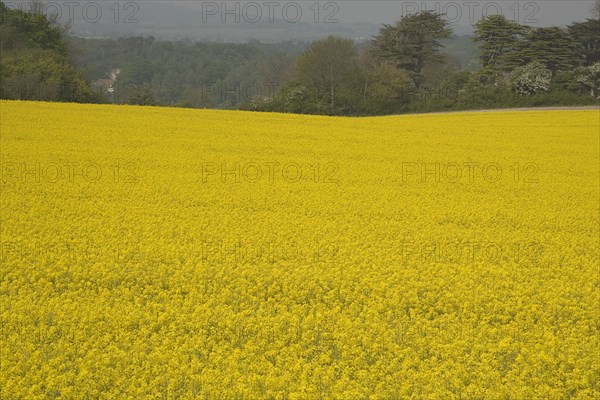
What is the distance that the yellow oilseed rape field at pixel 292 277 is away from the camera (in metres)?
6.11

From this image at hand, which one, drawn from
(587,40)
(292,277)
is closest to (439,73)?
(587,40)

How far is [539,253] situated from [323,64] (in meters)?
38.6

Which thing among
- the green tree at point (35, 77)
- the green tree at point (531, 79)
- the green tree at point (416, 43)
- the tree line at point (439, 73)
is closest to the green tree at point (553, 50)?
the tree line at point (439, 73)

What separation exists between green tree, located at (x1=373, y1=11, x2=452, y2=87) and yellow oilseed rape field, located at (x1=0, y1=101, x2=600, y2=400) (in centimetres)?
3496

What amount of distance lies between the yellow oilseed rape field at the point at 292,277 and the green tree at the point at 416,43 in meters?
35.0

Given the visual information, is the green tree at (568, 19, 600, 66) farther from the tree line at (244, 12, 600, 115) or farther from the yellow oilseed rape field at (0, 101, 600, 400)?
the yellow oilseed rape field at (0, 101, 600, 400)

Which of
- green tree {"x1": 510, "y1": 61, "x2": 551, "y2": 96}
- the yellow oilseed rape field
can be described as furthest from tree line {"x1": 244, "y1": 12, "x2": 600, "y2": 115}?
the yellow oilseed rape field

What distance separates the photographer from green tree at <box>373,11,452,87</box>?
50.0 meters

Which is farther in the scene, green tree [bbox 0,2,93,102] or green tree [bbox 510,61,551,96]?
green tree [bbox 510,61,551,96]

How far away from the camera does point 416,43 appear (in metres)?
50.8

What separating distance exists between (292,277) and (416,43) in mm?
46296

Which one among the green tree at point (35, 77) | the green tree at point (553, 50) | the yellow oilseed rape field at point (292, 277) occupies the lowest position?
the yellow oilseed rape field at point (292, 277)

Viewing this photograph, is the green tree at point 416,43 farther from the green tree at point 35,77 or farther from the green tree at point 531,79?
the green tree at point 35,77

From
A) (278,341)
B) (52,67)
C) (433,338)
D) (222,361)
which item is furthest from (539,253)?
(52,67)
